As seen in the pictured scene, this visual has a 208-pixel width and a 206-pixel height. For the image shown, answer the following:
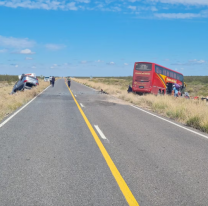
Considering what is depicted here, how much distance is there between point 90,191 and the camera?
13.9 ft

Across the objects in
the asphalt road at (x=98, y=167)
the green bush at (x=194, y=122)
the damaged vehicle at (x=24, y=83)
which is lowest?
the asphalt road at (x=98, y=167)

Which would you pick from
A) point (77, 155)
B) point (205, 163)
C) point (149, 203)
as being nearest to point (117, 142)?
point (77, 155)

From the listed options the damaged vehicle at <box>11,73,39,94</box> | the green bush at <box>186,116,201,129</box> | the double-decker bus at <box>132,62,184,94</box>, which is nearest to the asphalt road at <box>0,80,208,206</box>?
the green bush at <box>186,116,201,129</box>

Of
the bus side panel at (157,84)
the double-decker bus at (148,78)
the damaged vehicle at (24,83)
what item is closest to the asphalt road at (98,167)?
the double-decker bus at (148,78)

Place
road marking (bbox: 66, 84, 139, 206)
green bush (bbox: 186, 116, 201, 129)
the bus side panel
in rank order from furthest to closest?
1. the bus side panel
2. green bush (bbox: 186, 116, 201, 129)
3. road marking (bbox: 66, 84, 139, 206)

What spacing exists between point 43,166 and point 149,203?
2.45 metres

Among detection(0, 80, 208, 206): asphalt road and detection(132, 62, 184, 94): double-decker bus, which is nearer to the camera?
detection(0, 80, 208, 206): asphalt road

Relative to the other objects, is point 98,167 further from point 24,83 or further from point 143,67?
point 24,83

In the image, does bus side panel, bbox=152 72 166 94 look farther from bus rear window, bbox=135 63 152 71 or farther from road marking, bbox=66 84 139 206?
road marking, bbox=66 84 139 206

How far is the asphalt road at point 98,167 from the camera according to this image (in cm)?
406

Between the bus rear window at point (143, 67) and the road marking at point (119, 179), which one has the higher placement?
the bus rear window at point (143, 67)

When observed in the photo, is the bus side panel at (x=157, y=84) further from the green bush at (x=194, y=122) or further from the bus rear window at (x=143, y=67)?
the green bush at (x=194, y=122)

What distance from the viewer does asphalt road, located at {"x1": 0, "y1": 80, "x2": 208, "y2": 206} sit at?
4.06m

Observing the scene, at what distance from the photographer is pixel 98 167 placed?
17.7 ft
